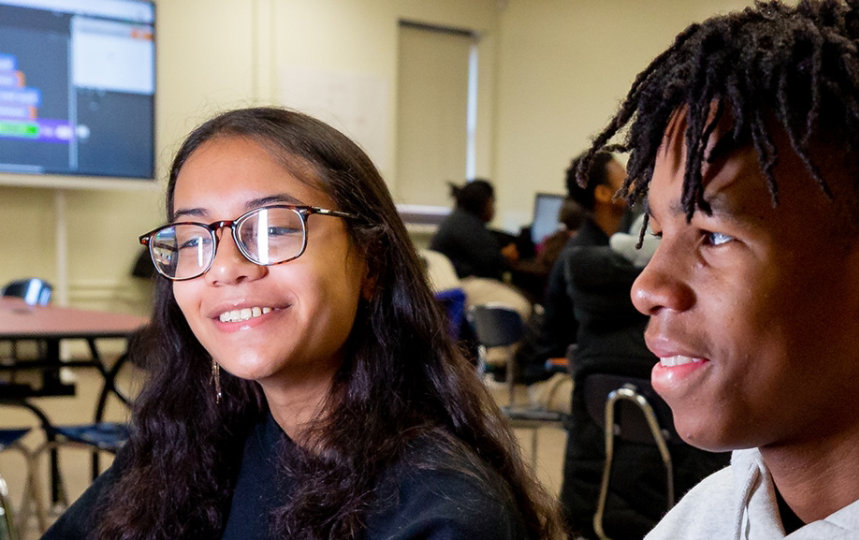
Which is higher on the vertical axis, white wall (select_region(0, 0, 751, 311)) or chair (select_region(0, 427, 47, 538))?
white wall (select_region(0, 0, 751, 311))

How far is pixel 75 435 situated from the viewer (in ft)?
9.48

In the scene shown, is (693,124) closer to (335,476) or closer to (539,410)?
(335,476)

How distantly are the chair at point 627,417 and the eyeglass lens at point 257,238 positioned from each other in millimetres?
1435

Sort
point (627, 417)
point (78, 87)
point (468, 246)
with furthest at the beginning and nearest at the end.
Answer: point (78, 87) < point (468, 246) < point (627, 417)

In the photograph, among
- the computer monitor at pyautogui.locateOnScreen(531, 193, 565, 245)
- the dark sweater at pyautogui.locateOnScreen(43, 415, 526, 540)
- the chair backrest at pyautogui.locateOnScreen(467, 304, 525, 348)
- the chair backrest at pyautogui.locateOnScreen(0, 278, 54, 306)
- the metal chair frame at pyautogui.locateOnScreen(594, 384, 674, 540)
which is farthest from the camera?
the computer monitor at pyautogui.locateOnScreen(531, 193, 565, 245)

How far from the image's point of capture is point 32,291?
4.25 m

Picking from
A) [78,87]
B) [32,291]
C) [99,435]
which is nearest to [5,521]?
[99,435]

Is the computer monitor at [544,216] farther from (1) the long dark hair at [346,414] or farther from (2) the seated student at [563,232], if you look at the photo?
(1) the long dark hair at [346,414]

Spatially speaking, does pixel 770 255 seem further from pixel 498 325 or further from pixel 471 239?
pixel 471 239

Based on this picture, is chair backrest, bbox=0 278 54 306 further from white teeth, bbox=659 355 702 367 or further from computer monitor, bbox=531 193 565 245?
white teeth, bbox=659 355 702 367

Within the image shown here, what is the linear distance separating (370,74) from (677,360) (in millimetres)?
6931

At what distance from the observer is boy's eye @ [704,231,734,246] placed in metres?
0.61

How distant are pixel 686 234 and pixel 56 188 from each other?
19.7 feet

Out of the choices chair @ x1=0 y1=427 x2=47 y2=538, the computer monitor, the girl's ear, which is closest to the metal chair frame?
the girl's ear
